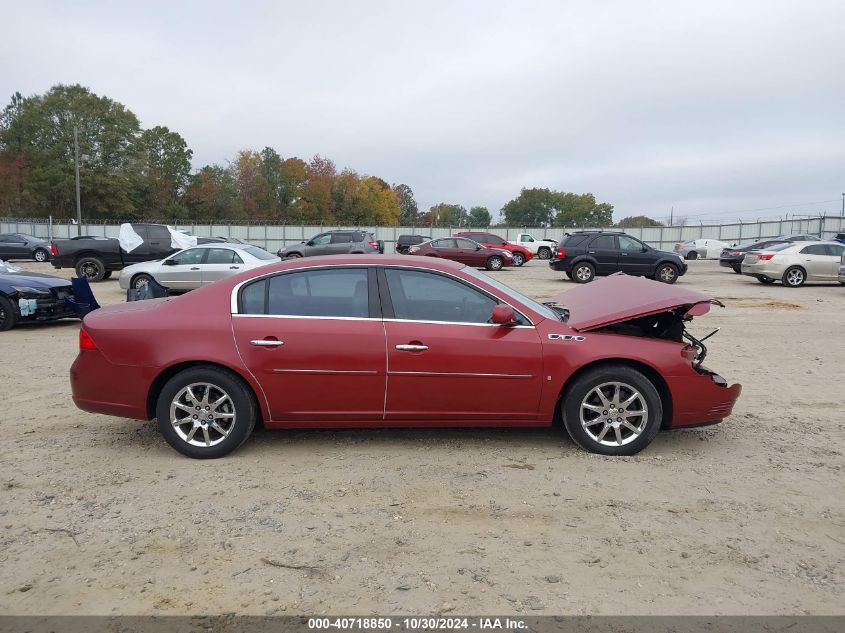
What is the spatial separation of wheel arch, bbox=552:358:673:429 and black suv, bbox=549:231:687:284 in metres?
15.6

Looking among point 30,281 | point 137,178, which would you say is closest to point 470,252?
point 30,281

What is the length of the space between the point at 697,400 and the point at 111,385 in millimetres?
4354

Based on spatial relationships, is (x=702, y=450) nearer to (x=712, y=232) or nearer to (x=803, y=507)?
→ (x=803, y=507)

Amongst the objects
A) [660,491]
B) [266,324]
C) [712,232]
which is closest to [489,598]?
[660,491]

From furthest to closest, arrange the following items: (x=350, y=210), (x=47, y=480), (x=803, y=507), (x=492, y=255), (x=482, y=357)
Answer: (x=350, y=210)
(x=492, y=255)
(x=482, y=357)
(x=47, y=480)
(x=803, y=507)

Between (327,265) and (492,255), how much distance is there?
21.8 metres

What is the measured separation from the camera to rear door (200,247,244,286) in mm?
14680

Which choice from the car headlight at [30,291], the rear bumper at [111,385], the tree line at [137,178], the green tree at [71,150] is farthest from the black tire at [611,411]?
the green tree at [71,150]

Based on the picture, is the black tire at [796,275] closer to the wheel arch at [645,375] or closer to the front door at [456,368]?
the wheel arch at [645,375]

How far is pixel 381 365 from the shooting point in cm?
447

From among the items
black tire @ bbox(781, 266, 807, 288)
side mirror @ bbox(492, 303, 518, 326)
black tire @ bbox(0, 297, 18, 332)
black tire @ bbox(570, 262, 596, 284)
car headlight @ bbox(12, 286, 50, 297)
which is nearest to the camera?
side mirror @ bbox(492, 303, 518, 326)

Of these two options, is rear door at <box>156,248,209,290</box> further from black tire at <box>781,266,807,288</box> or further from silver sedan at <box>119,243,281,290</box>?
black tire at <box>781,266,807,288</box>

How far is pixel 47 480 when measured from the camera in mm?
4211

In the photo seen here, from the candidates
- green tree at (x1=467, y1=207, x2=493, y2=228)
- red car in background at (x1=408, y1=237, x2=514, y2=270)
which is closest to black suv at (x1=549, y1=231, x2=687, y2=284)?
red car in background at (x1=408, y1=237, x2=514, y2=270)
